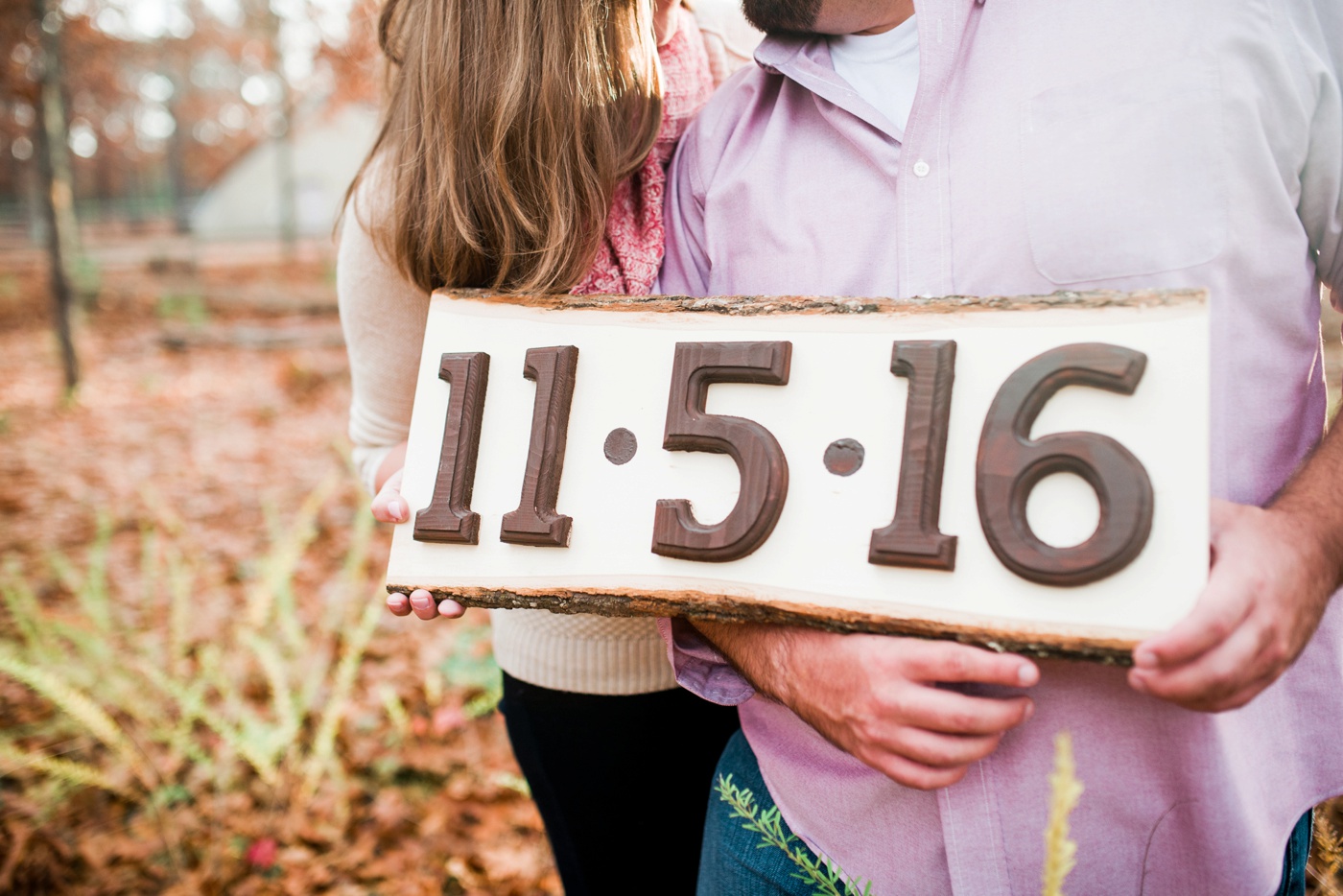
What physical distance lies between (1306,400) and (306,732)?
2.87 metres

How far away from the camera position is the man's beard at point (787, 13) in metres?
Answer: 1.16

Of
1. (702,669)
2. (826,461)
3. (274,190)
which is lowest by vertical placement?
(702,669)

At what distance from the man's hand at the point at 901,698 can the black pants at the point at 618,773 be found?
1.81ft

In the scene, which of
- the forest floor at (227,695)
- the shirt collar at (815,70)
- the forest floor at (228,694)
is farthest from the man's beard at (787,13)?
the forest floor at (227,695)

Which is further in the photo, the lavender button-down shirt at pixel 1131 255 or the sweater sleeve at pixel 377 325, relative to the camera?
the sweater sleeve at pixel 377 325

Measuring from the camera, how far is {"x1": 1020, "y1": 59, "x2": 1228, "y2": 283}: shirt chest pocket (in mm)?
891

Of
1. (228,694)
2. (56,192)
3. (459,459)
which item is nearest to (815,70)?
(459,459)

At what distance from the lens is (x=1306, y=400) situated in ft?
3.23

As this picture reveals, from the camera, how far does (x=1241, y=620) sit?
2.54 ft

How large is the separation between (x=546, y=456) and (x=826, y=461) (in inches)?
13.9

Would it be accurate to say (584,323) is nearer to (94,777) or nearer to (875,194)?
(875,194)

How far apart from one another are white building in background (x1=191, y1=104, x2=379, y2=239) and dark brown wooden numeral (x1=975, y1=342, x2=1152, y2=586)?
23445 millimetres

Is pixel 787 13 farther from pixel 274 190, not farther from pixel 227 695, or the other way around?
pixel 274 190

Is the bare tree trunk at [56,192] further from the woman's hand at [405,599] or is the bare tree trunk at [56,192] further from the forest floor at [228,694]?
the woman's hand at [405,599]
